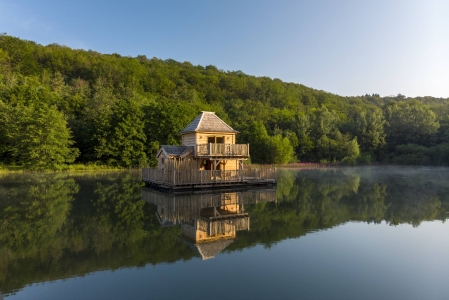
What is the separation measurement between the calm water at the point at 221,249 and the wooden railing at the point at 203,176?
418 cm

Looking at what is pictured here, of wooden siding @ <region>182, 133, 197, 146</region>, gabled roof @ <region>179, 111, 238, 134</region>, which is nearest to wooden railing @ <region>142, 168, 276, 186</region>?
wooden siding @ <region>182, 133, 197, 146</region>

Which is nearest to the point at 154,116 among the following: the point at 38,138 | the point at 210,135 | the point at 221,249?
the point at 38,138

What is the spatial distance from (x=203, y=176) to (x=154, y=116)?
26923mm

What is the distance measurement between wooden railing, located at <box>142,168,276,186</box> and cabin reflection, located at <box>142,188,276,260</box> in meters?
1.53

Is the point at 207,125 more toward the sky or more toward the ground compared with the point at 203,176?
more toward the sky

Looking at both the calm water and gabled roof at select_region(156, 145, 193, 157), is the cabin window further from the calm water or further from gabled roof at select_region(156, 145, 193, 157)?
the calm water

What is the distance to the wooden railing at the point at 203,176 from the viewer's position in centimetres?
2319

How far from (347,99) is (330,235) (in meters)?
94.3

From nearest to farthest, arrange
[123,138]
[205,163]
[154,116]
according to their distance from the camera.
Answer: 1. [205,163]
2. [123,138]
3. [154,116]

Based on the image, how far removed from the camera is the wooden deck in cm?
2320

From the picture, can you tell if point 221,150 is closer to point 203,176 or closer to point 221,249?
point 203,176

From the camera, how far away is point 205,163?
27.5 metres

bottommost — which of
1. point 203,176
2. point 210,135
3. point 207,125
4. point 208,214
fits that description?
point 208,214

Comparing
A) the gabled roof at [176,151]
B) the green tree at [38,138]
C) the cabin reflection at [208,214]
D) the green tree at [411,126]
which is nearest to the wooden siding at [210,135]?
the gabled roof at [176,151]
